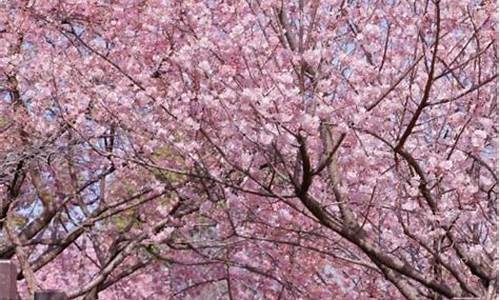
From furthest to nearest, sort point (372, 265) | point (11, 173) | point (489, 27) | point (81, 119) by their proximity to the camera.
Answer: point (11, 173) < point (81, 119) < point (372, 265) < point (489, 27)

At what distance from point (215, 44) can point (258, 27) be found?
1.19 feet

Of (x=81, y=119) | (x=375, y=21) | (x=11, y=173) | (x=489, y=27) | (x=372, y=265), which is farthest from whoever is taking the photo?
(x=11, y=173)

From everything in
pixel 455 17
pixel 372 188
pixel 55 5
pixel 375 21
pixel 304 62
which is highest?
pixel 55 5

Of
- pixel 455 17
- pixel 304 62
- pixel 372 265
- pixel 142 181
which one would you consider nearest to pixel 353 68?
pixel 304 62

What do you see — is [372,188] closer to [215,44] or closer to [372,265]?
[372,265]

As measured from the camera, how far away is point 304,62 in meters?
5.25

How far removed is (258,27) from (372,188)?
129 centimetres

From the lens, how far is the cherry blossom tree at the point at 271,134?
5.11 meters

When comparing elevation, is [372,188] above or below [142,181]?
below

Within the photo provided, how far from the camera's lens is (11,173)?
738 centimetres

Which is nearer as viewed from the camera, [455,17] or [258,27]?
[455,17]

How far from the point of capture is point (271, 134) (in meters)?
4.95

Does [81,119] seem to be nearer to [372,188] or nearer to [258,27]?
[258,27]

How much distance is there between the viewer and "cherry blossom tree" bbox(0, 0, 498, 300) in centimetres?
511
